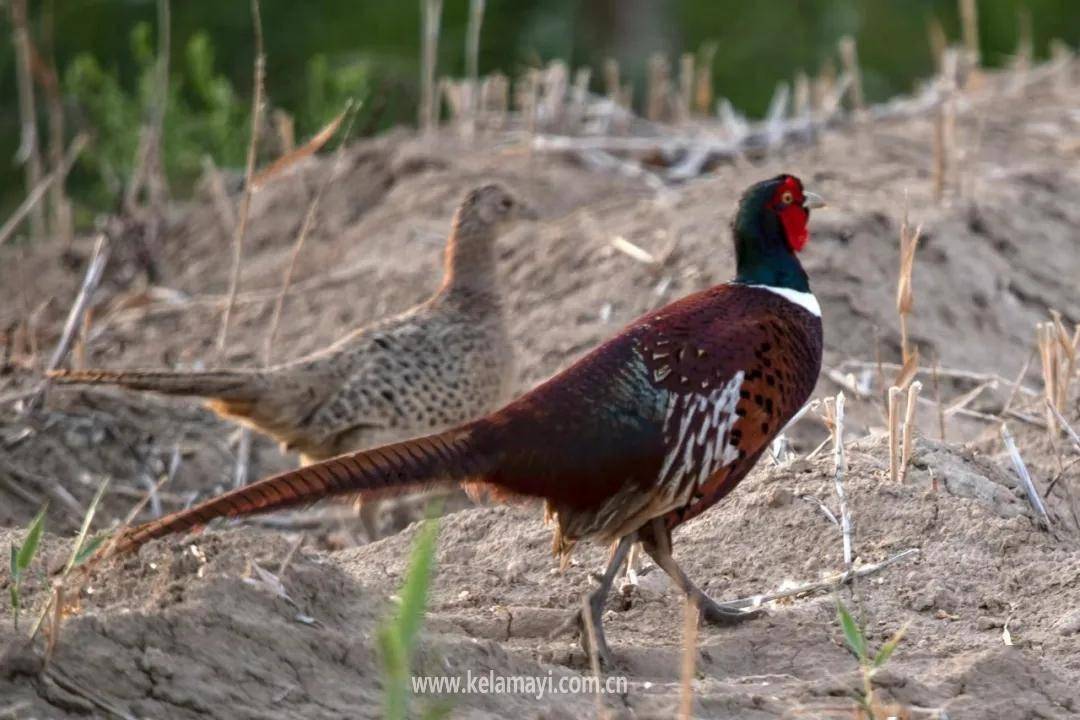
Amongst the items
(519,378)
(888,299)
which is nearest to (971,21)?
(888,299)

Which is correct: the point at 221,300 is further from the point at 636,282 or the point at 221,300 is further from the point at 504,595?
the point at 504,595

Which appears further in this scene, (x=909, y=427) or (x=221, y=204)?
(x=221, y=204)

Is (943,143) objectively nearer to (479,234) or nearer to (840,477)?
(479,234)

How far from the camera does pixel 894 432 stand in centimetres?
515

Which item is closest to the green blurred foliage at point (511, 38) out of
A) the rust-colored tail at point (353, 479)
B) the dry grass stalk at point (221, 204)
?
the dry grass stalk at point (221, 204)

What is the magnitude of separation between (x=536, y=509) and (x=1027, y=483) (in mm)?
1399

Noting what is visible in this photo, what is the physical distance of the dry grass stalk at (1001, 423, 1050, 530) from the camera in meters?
5.25

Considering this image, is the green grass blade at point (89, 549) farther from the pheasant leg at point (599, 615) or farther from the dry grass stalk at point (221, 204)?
the dry grass stalk at point (221, 204)

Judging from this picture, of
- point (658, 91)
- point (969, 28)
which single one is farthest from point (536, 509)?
point (658, 91)

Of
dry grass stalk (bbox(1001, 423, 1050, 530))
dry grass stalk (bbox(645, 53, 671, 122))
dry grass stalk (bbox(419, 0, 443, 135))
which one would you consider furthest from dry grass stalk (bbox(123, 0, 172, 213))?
dry grass stalk (bbox(1001, 423, 1050, 530))

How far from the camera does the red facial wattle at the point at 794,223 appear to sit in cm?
531

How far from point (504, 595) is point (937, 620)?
1.12m

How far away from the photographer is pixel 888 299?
25.2 ft

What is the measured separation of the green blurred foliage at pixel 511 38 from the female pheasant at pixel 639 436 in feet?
27.9
